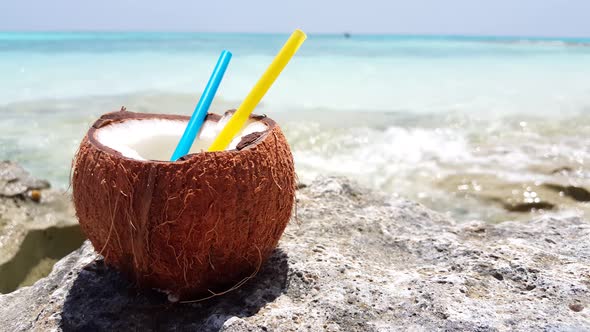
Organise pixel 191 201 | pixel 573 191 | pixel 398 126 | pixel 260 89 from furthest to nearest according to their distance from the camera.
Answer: pixel 398 126 → pixel 573 191 → pixel 260 89 → pixel 191 201

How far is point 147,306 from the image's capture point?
5.11 ft

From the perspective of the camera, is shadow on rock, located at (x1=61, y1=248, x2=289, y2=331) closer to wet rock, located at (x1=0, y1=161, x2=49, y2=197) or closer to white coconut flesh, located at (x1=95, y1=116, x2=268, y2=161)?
white coconut flesh, located at (x1=95, y1=116, x2=268, y2=161)

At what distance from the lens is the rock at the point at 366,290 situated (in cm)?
147

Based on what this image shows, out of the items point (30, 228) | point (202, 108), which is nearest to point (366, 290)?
point (202, 108)

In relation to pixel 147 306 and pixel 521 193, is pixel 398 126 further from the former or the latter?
pixel 147 306

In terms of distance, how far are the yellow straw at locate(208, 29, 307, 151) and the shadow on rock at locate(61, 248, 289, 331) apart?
458mm

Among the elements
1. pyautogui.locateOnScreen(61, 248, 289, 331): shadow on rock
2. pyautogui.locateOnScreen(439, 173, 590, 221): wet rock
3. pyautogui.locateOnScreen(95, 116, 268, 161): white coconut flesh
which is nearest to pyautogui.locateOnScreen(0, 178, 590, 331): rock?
pyautogui.locateOnScreen(61, 248, 289, 331): shadow on rock

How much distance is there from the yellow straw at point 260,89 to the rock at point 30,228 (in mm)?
1529

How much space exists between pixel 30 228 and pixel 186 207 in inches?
74.7

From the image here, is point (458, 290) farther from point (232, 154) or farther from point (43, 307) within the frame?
point (43, 307)

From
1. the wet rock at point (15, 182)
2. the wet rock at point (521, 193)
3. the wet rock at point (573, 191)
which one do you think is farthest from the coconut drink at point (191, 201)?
the wet rock at point (573, 191)

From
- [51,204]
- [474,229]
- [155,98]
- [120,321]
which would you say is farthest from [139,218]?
[155,98]

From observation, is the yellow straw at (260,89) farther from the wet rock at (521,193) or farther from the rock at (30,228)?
the wet rock at (521,193)

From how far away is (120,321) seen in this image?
1504 millimetres
